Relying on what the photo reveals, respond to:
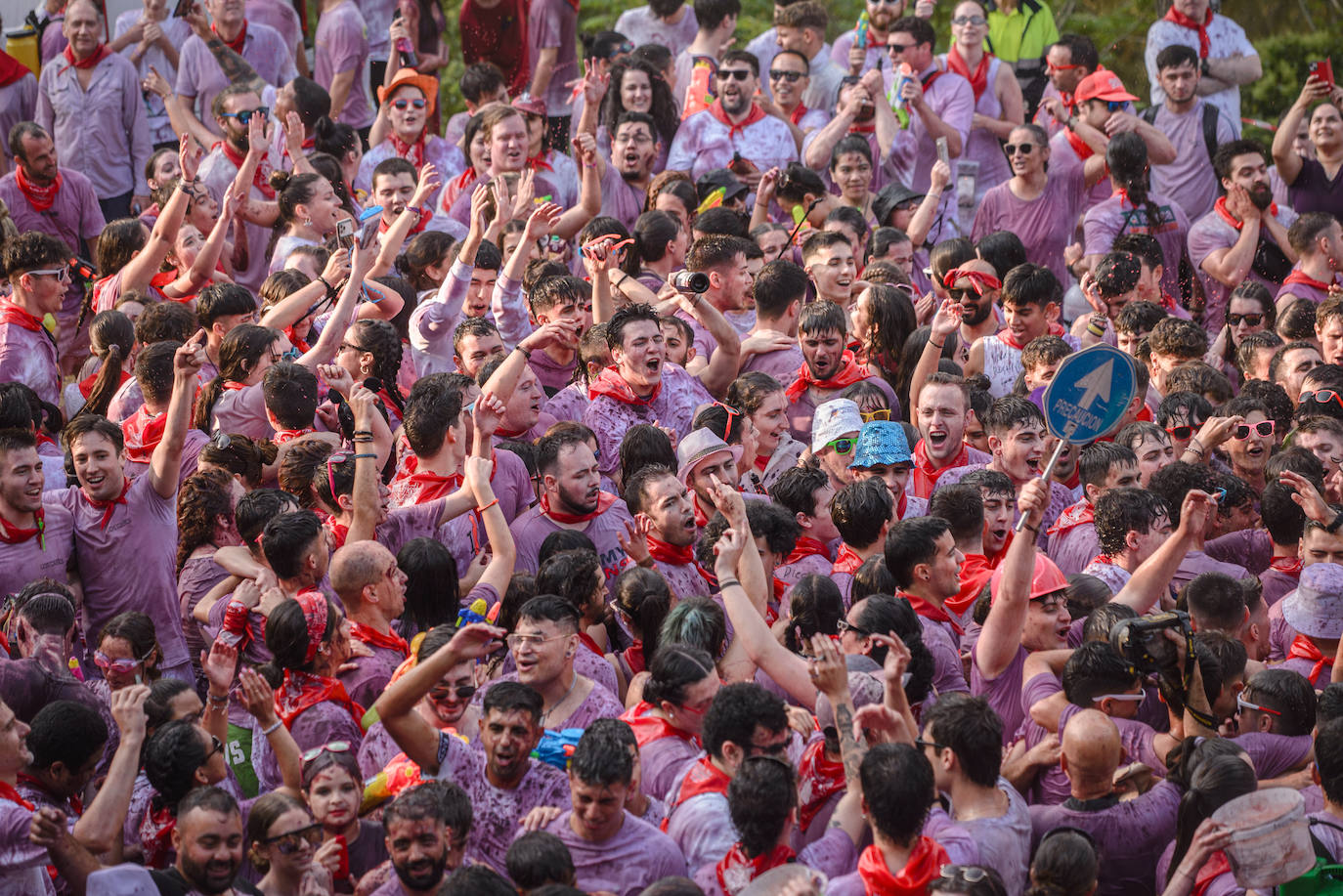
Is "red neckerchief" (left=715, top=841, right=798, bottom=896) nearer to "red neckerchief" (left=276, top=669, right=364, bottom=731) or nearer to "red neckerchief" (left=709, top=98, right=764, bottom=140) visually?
"red neckerchief" (left=276, top=669, right=364, bottom=731)

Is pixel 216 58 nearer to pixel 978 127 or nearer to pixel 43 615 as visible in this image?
pixel 978 127

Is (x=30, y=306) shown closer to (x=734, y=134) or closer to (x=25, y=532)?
(x=25, y=532)

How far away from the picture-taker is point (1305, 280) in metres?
9.20

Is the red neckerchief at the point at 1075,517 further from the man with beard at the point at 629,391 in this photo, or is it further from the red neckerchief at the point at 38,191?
the red neckerchief at the point at 38,191

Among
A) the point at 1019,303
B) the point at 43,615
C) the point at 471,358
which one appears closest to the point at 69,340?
the point at 471,358

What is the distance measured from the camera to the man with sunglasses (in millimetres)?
7875

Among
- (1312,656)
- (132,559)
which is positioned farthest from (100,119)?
(1312,656)

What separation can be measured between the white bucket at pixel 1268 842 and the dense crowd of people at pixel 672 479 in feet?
0.27

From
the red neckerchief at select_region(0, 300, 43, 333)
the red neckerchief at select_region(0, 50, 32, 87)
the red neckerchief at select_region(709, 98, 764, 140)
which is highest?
the red neckerchief at select_region(0, 50, 32, 87)

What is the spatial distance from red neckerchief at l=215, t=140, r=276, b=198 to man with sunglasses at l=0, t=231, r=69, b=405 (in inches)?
79.0

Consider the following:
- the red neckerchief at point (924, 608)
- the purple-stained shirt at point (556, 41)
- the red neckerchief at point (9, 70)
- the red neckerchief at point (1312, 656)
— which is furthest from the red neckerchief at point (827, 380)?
the red neckerchief at point (9, 70)

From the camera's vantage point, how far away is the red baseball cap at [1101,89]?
10555 mm

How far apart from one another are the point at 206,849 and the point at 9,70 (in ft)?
27.8

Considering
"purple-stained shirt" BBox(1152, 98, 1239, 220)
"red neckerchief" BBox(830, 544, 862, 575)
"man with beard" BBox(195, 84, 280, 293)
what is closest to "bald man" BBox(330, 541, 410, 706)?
"red neckerchief" BBox(830, 544, 862, 575)
